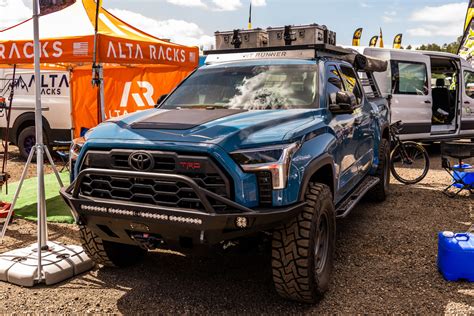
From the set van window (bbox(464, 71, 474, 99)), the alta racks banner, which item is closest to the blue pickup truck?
the alta racks banner

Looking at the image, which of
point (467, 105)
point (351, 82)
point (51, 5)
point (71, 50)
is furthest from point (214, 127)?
point (467, 105)

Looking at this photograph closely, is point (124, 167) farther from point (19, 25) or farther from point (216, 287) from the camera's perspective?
point (19, 25)

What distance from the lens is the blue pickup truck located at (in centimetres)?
A: 296

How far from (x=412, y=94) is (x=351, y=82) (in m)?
5.28

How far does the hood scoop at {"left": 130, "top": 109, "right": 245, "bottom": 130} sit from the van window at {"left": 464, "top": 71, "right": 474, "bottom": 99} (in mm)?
9765

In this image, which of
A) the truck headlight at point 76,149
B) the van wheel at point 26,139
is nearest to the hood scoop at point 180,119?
the truck headlight at point 76,149

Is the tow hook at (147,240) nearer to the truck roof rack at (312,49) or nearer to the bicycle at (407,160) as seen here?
→ the truck roof rack at (312,49)

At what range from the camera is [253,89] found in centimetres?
429

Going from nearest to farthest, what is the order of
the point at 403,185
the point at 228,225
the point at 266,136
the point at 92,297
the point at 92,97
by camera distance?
the point at 228,225
the point at 266,136
the point at 92,297
the point at 403,185
the point at 92,97

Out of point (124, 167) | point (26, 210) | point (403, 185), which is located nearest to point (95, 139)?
point (124, 167)

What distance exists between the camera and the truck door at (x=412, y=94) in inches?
387

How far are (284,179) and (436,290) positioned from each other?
1772mm

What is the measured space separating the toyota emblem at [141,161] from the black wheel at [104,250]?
1.07 meters

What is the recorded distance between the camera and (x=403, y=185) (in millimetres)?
8047
